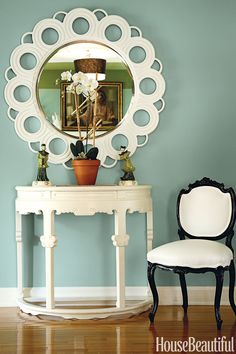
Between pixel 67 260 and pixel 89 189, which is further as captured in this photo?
pixel 67 260

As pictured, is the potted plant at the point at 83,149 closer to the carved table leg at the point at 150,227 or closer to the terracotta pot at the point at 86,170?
the terracotta pot at the point at 86,170

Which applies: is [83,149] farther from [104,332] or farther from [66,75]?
[104,332]

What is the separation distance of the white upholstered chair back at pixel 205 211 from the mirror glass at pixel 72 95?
74 centimetres

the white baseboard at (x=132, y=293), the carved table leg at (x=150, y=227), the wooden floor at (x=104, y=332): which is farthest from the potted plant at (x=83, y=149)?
the wooden floor at (x=104, y=332)

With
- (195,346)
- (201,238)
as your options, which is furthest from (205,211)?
(195,346)

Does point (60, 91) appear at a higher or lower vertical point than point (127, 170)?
higher

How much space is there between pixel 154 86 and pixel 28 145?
96 centimetres

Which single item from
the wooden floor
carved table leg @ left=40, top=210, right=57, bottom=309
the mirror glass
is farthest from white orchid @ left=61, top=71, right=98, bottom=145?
the wooden floor

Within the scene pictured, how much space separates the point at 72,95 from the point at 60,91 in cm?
9

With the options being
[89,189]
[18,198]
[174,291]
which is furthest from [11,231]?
[174,291]

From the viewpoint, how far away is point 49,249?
4.64 meters

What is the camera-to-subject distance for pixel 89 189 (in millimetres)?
4586

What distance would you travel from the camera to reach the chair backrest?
475 cm

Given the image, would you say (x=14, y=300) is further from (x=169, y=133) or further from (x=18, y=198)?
(x=169, y=133)
